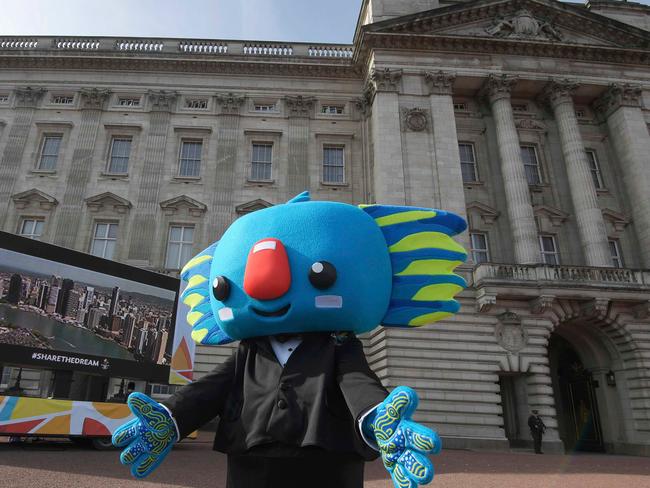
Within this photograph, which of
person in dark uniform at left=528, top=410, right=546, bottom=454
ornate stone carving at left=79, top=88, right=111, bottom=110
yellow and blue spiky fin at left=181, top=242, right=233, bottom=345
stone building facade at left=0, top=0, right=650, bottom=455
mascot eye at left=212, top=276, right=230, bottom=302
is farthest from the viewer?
ornate stone carving at left=79, top=88, right=111, bottom=110

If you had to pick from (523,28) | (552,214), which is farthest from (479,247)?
(523,28)

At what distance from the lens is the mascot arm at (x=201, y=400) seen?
3.15 metres

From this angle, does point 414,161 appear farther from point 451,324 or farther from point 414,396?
point 414,396

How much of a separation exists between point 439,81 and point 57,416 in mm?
20173

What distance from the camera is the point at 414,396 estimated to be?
7.86ft

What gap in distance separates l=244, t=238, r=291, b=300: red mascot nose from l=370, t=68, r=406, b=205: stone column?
16679 millimetres

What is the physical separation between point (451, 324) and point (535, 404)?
4258 mm

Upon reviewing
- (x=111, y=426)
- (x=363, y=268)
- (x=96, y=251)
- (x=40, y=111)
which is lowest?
(x=111, y=426)

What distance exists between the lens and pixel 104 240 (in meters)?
21.8

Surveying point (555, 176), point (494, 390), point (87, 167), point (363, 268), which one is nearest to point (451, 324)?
point (494, 390)

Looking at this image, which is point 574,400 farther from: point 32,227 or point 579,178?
point 32,227

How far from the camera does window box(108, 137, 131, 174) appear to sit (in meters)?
23.1

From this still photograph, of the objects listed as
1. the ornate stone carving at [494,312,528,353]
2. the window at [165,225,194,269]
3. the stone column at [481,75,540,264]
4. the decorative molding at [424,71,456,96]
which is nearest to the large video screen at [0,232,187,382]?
the window at [165,225,194,269]

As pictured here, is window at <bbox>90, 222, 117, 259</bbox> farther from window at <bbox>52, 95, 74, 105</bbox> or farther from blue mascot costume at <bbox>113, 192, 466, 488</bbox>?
blue mascot costume at <bbox>113, 192, 466, 488</bbox>
